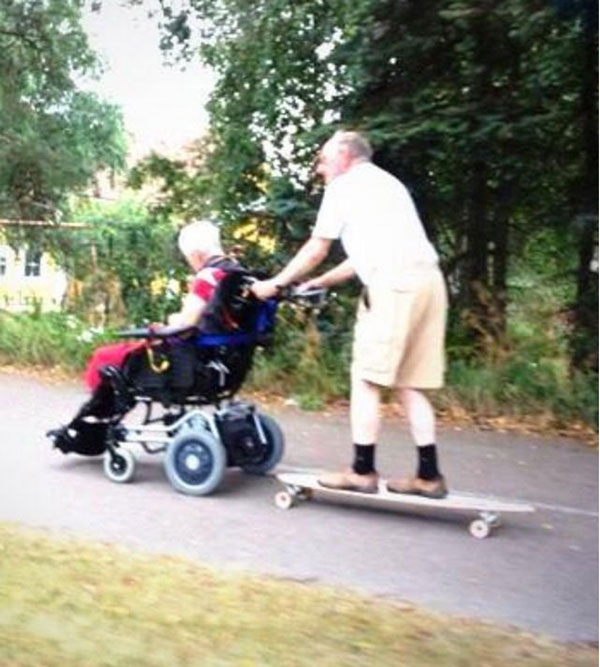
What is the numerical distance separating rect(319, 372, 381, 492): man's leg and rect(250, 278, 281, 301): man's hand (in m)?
0.64

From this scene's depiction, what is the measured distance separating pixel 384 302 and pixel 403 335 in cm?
19

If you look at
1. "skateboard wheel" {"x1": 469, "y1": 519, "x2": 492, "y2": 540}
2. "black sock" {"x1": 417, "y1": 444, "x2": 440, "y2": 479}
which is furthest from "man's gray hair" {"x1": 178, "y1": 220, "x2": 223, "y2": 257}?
"skateboard wheel" {"x1": 469, "y1": 519, "x2": 492, "y2": 540}

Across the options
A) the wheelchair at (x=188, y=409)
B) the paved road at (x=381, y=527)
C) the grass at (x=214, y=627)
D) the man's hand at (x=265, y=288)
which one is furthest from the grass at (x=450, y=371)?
the grass at (x=214, y=627)

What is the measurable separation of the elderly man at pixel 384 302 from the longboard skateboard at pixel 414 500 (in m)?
0.04

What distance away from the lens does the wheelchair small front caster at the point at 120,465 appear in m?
6.54

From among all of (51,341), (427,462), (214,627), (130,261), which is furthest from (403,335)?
(130,261)

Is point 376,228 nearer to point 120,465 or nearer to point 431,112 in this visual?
point 120,465

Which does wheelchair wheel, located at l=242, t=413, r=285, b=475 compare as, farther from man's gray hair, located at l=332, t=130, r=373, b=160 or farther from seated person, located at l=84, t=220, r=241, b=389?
man's gray hair, located at l=332, t=130, r=373, b=160

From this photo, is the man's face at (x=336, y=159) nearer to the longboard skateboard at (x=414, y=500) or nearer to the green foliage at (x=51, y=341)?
the longboard skateboard at (x=414, y=500)

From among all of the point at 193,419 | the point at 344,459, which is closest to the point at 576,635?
the point at 193,419

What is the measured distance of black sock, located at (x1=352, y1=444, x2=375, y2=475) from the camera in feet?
19.4

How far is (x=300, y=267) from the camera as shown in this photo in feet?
19.6

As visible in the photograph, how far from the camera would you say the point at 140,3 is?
37.8 feet

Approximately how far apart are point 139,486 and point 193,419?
51 centimetres
